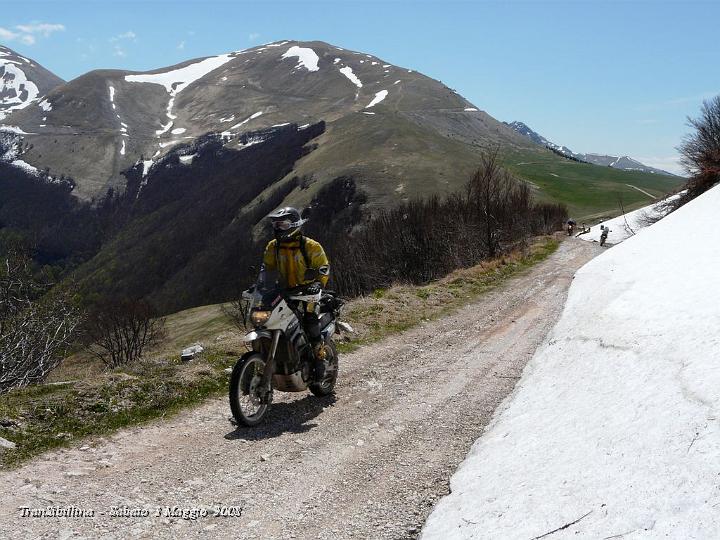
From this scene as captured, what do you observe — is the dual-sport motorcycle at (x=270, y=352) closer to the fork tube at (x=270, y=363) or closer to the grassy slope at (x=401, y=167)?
the fork tube at (x=270, y=363)

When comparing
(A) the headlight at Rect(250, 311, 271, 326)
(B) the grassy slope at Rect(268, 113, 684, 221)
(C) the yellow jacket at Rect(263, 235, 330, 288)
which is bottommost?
(A) the headlight at Rect(250, 311, 271, 326)

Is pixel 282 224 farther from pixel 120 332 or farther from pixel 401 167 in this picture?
pixel 401 167

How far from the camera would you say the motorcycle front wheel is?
25.0 ft

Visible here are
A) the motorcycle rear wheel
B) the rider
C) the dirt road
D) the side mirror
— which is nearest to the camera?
the dirt road

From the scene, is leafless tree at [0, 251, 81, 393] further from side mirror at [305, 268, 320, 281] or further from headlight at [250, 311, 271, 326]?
side mirror at [305, 268, 320, 281]

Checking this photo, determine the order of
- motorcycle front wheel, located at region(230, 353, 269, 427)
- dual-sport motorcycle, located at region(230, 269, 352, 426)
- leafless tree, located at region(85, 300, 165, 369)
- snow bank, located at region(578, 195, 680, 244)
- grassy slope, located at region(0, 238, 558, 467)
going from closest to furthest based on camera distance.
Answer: grassy slope, located at region(0, 238, 558, 467), motorcycle front wheel, located at region(230, 353, 269, 427), dual-sport motorcycle, located at region(230, 269, 352, 426), snow bank, located at region(578, 195, 680, 244), leafless tree, located at region(85, 300, 165, 369)

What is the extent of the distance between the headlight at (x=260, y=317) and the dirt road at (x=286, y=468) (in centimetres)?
162

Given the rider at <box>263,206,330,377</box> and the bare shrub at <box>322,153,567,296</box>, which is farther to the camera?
the bare shrub at <box>322,153,567,296</box>

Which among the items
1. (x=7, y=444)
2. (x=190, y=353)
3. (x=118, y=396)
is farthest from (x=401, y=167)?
(x=7, y=444)

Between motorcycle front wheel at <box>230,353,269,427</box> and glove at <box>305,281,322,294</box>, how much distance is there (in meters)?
1.32

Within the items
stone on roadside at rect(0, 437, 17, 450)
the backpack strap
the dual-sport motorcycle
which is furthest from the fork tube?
stone on roadside at rect(0, 437, 17, 450)

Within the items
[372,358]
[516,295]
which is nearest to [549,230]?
[516,295]

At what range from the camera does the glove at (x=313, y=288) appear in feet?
28.1

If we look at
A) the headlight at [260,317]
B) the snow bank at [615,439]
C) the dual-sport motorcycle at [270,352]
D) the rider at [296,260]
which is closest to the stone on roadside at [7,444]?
the dual-sport motorcycle at [270,352]
